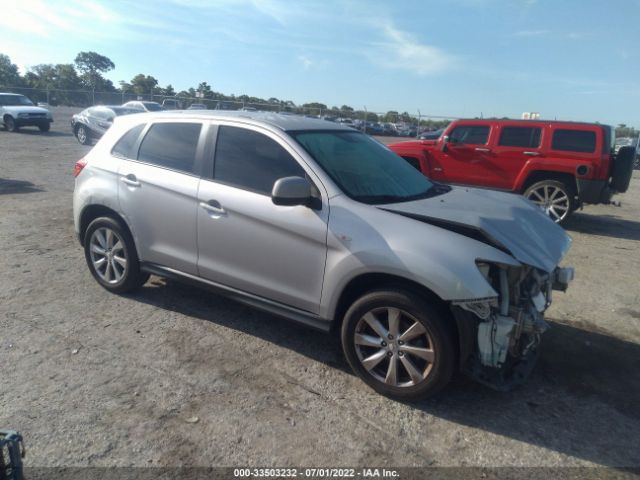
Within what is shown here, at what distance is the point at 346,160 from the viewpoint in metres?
4.03

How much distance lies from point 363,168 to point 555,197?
6513 mm

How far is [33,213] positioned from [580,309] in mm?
7866

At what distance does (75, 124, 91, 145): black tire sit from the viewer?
19895mm

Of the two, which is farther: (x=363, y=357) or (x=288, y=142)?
(x=288, y=142)

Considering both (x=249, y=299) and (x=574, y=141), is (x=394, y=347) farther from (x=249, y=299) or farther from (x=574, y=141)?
(x=574, y=141)

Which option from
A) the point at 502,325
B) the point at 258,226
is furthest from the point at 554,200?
the point at 258,226

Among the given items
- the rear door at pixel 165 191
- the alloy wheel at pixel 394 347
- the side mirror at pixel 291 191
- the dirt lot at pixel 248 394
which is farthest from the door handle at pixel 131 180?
the alloy wheel at pixel 394 347

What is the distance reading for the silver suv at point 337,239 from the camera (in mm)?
3186

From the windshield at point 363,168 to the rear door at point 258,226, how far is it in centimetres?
20

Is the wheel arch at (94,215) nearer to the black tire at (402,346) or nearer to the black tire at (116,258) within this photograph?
the black tire at (116,258)

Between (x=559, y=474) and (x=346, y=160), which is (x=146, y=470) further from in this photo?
(x=346, y=160)

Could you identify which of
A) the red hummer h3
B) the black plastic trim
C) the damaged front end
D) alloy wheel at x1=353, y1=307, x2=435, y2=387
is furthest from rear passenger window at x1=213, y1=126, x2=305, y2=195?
the red hummer h3

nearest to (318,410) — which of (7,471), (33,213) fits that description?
(7,471)

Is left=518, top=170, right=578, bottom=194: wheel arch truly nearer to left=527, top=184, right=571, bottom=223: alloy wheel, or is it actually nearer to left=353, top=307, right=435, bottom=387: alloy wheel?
left=527, top=184, right=571, bottom=223: alloy wheel
